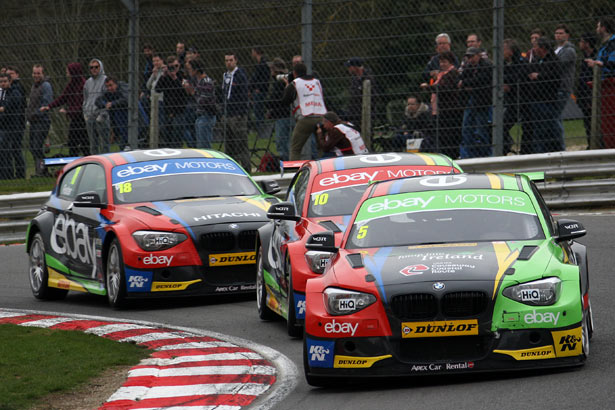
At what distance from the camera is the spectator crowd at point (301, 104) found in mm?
16594

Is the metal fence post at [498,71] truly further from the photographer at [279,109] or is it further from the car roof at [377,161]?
the car roof at [377,161]

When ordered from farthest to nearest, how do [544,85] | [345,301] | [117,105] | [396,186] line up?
[117,105]
[544,85]
[396,186]
[345,301]

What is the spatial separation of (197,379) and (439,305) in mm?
1895

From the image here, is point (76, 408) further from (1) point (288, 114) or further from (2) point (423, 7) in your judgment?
(2) point (423, 7)

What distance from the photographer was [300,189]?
11188 mm

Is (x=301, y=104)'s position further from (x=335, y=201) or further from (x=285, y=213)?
(x=285, y=213)

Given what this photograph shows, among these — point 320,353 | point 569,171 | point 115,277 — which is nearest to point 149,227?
point 115,277

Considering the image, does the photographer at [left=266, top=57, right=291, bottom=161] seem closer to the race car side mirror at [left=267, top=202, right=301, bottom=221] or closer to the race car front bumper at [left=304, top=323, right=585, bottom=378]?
the race car side mirror at [left=267, top=202, right=301, bottom=221]

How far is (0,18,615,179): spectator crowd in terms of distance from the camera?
16.6m

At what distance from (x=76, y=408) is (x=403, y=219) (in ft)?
8.56

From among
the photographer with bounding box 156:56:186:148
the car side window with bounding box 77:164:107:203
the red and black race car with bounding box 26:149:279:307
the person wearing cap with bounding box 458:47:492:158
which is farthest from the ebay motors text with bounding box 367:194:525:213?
the photographer with bounding box 156:56:186:148

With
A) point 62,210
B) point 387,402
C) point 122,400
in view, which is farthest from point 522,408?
point 62,210

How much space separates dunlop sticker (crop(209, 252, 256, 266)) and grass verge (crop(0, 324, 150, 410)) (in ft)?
5.93

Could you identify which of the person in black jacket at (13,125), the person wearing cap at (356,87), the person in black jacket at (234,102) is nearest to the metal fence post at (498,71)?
the person wearing cap at (356,87)
